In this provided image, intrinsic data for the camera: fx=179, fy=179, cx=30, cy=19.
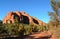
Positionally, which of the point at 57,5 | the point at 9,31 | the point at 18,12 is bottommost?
the point at 9,31

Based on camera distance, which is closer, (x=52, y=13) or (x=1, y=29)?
(x=52, y=13)

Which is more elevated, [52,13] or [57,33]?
[52,13]

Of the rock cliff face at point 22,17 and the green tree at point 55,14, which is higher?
the rock cliff face at point 22,17

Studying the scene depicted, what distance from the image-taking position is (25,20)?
481 feet

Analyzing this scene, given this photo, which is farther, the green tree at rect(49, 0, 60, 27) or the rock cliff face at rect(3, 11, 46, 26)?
the rock cliff face at rect(3, 11, 46, 26)

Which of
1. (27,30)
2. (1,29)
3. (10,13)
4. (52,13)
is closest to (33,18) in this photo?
(10,13)

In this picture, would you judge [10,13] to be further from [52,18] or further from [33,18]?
[52,18]

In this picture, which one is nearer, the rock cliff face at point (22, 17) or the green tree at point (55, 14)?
the green tree at point (55, 14)

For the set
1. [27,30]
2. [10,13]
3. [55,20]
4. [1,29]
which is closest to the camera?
[55,20]

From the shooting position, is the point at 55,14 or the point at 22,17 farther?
the point at 22,17

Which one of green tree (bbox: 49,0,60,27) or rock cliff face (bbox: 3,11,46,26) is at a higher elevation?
rock cliff face (bbox: 3,11,46,26)

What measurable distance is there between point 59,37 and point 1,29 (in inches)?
1834

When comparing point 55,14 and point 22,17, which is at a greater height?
point 22,17

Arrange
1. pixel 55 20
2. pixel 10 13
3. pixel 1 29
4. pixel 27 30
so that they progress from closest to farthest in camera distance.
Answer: pixel 55 20 → pixel 1 29 → pixel 27 30 → pixel 10 13
